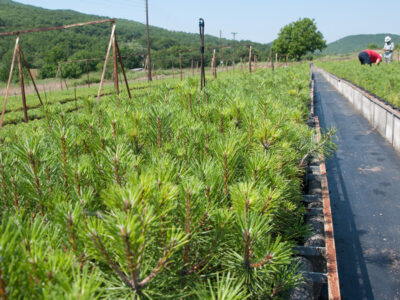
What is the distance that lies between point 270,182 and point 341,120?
10176mm

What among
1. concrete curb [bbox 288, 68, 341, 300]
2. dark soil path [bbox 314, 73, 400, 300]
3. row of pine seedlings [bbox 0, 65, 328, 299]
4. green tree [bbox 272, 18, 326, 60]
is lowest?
dark soil path [bbox 314, 73, 400, 300]

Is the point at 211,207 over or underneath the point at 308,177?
over

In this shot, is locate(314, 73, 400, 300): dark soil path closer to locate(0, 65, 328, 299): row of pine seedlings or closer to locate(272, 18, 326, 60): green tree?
locate(0, 65, 328, 299): row of pine seedlings

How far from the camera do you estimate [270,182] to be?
3.29ft

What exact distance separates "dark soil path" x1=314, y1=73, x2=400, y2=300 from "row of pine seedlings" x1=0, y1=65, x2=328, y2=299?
125 cm

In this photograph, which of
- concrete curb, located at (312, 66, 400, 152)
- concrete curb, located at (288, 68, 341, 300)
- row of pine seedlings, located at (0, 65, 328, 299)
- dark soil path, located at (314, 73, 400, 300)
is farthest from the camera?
concrete curb, located at (312, 66, 400, 152)

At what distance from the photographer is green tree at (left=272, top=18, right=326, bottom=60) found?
262 feet

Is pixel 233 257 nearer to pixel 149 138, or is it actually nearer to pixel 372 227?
pixel 149 138

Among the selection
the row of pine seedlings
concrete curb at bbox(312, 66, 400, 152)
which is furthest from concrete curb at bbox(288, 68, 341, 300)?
concrete curb at bbox(312, 66, 400, 152)

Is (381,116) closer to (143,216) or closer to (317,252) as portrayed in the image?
(317,252)

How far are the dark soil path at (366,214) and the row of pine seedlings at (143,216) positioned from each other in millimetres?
1248

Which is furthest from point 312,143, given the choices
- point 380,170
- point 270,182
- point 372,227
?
point 380,170

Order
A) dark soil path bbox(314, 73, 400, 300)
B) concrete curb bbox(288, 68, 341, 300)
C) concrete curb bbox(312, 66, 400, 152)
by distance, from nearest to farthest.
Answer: concrete curb bbox(288, 68, 341, 300), dark soil path bbox(314, 73, 400, 300), concrete curb bbox(312, 66, 400, 152)

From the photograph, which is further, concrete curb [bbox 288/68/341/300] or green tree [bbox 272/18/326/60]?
green tree [bbox 272/18/326/60]
